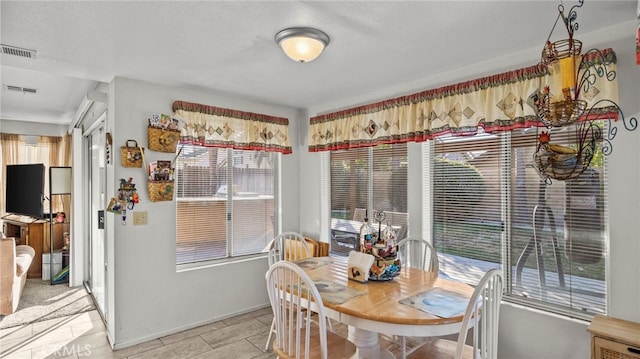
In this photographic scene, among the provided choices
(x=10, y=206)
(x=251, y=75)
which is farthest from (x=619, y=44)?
(x=10, y=206)

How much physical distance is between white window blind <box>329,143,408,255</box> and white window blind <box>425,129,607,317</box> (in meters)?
0.39

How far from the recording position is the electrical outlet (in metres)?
3.09

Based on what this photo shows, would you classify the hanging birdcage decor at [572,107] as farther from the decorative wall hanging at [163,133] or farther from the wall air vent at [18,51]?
the wall air vent at [18,51]

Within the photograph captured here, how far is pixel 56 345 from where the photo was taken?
119 inches

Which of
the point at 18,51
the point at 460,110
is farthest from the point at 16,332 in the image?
the point at 460,110

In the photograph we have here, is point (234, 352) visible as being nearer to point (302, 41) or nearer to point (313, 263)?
point (313, 263)

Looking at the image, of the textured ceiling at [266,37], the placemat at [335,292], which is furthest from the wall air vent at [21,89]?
the placemat at [335,292]

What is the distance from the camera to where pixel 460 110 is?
8.93ft

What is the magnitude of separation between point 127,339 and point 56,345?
0.64m

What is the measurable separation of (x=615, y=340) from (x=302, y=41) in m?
2.38

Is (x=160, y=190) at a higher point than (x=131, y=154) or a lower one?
lower

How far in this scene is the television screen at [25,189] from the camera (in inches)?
190

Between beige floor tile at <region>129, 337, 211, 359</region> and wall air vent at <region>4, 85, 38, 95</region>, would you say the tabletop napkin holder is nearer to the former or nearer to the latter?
beige floor tile at <region>129, 337, 211, 359</region>

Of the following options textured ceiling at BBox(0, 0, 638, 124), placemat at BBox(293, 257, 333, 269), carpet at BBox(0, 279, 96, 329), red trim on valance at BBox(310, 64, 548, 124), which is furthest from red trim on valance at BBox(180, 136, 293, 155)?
carpet at BBox(0, 279, 96, 329)
